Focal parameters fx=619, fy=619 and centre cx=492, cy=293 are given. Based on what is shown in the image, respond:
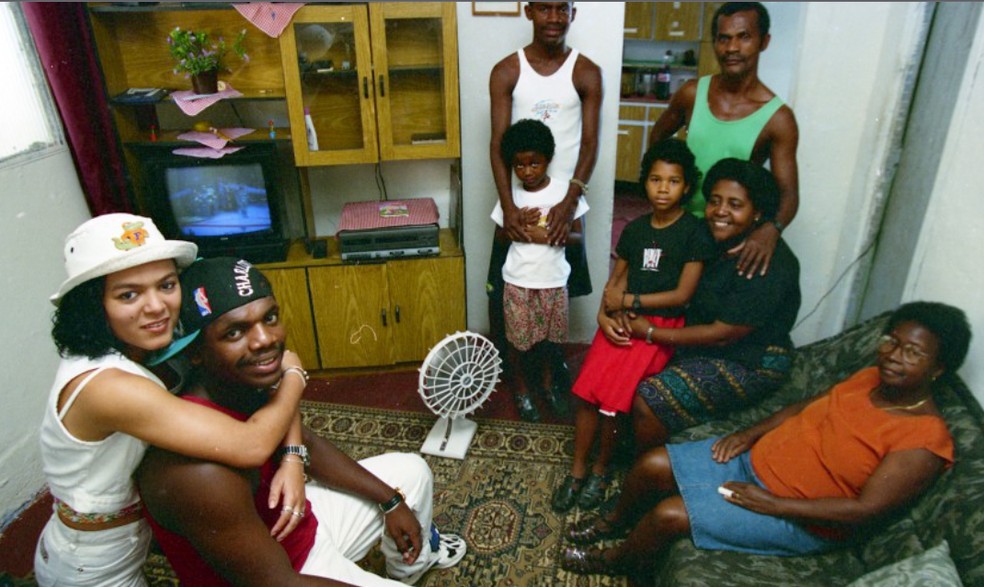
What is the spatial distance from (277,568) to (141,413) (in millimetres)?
392

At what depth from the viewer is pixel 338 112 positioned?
9.16ft

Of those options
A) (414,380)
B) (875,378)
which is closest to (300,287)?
(414,380)

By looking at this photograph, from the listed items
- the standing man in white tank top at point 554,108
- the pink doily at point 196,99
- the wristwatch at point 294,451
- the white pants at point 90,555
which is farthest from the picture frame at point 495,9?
the white pants at point 90,555

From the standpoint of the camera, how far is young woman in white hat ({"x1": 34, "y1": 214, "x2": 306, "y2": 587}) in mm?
1153

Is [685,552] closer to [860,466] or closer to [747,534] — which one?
[747,534]

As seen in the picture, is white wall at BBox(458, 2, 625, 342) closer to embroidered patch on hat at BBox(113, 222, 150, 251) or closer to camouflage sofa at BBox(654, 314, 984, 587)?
camouflage sofa at BBox(654, 314, 984, 587)

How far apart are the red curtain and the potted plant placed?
320 mm

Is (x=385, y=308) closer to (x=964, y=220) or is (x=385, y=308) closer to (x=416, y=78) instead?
(x=416, y=78)

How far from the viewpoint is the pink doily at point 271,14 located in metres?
2.42

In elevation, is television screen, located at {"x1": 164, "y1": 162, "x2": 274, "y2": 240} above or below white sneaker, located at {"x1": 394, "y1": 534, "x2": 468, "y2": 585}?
above

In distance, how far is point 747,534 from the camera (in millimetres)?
1550

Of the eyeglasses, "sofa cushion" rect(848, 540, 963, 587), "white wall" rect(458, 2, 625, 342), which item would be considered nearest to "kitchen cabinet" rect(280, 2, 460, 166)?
"white wall" rect(458, 2, 625, 342)

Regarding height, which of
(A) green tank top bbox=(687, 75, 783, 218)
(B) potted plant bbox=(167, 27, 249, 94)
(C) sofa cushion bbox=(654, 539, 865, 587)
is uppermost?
(B) potted plant bbox=(167, 27, 249, 94)

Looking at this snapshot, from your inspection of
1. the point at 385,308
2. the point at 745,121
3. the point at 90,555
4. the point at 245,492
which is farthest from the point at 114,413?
the point at 745,121
